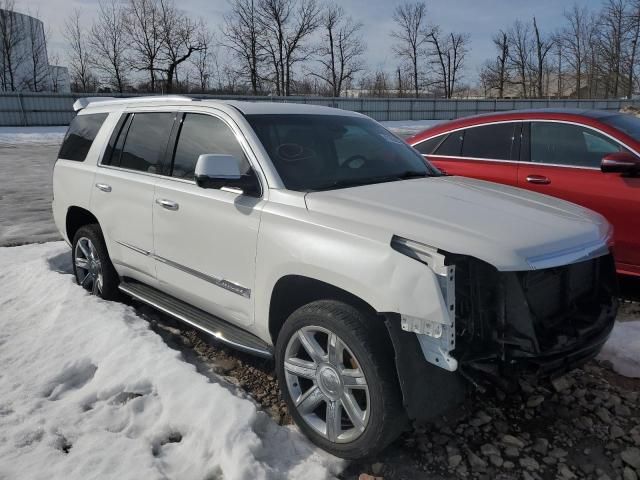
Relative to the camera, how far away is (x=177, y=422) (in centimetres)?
284

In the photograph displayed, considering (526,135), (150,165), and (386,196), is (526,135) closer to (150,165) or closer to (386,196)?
(386,196)

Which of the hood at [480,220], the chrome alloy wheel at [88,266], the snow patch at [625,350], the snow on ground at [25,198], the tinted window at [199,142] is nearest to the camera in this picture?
the hood at [480,220]

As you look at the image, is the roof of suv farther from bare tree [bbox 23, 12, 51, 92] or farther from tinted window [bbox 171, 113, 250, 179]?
bare tree [bbox 23, 12, 51, 92]

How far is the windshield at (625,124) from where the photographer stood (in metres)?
4.77

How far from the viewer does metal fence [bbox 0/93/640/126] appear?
1066 inches

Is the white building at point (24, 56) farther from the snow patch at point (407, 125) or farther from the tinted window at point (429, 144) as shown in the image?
the tinted window at point (429, 144)

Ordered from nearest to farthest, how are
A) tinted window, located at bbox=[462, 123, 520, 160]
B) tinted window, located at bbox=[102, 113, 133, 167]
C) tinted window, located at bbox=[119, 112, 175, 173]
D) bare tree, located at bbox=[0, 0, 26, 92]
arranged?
1. tinted window, located at bbox=[119, 112, 175, 173]
2. tinted window, located at bbox=[102, 113, 133, 167]
3. tinted window, located at bbox=[462, 123, 520, 160]
4. bare tree, located at bbox=[0, 0, 26, 92]

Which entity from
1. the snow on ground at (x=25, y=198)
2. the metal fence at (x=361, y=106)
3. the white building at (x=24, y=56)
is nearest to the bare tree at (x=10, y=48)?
the white building at (x=24, y=56)

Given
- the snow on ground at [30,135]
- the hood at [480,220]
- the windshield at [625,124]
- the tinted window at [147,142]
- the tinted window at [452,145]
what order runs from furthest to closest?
the snow on ground at [30,135]
the tinted window at [452,145]
the windshield at [625,124]
the tinted window at [147,142]
the hood at [480,220]

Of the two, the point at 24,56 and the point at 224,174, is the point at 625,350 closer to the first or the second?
the point at 224,174

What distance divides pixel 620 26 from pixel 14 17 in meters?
48.3

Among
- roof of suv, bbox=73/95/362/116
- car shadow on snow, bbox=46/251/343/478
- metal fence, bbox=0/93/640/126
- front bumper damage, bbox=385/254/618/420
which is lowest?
car shadow on snow, bbox=46/251/343/478

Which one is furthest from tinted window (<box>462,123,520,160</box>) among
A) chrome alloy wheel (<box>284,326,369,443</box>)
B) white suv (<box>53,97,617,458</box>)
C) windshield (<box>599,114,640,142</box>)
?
chrome alloy wheel (<box>284,326,369,443</box>)

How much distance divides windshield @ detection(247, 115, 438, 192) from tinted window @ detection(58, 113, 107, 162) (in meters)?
2.10
